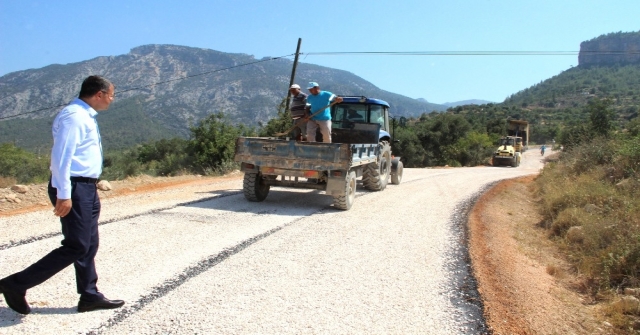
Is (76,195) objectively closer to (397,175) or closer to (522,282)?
(522,282)

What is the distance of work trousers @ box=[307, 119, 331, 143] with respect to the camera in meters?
10.2

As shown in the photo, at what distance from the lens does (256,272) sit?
501 centimetres

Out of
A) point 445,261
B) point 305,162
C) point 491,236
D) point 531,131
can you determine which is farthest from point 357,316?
point 531,131

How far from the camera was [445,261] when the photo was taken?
19.4ft

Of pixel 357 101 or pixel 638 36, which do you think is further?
pixel 638 36

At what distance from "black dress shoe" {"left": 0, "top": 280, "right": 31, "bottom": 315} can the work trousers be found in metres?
7.14

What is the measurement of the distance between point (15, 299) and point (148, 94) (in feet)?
452

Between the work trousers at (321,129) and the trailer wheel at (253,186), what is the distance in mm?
1544

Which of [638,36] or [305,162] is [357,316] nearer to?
[305,162]

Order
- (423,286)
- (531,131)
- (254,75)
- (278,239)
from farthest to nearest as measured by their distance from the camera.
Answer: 1. (254,75)
2. (531,131)
3. (278,239)
4. (423,286)

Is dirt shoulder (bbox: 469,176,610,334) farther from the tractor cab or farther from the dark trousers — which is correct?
the tractor cab

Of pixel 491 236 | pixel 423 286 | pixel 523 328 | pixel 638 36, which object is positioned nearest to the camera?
pixel 523 328

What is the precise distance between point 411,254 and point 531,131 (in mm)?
86023

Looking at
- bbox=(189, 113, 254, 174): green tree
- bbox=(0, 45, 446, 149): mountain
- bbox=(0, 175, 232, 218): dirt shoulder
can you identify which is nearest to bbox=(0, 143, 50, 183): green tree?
bbox=(189, 113, 254, 174): green tree
